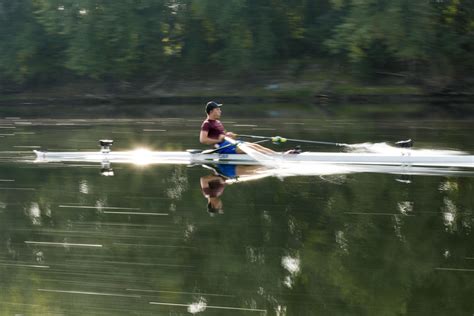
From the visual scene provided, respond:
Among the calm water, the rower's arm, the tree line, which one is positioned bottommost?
the tree line

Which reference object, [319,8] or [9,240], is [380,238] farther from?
[319,8]

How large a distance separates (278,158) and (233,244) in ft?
22.1

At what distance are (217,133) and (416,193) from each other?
18.0 feet

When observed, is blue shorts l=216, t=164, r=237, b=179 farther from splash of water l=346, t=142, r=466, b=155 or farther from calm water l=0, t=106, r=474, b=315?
splash of water l=346, t=142, r=466, b=155

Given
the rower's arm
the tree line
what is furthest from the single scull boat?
the tree line

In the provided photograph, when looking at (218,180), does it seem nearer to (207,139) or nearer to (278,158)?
(207,139)

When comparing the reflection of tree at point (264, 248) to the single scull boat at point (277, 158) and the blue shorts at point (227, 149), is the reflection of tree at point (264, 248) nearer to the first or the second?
the single scull boat at point (277, 158)

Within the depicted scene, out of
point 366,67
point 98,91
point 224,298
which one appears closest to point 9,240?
point 224,298

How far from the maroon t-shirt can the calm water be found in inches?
40.1

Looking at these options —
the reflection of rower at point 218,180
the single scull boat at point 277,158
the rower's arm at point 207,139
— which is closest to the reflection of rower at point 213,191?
the reflection of rower at point 218,180

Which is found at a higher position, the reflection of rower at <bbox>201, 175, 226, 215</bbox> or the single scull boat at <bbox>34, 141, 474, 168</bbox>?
the reflection of rower at <bbox>201, 175, 226, 215</bbox>

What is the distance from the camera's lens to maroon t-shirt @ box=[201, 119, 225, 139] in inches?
640

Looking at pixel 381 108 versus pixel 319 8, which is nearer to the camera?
pixel 381 108

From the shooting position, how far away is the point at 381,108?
116 feet
